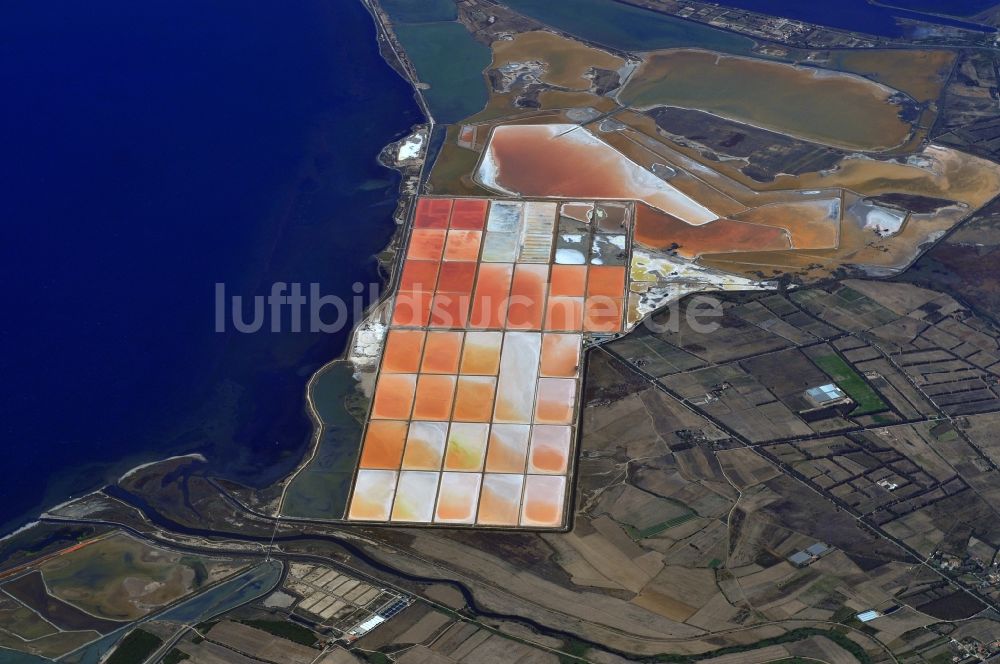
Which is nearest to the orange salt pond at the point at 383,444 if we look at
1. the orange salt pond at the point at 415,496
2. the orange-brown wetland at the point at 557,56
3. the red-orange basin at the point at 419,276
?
the orange salt pond at the point at 415,496

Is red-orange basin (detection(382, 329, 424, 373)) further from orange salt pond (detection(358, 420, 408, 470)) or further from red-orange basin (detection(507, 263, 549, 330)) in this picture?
red-orange basin (detection(507, 263, 549, 330))

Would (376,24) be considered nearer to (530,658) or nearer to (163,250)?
(163,250)

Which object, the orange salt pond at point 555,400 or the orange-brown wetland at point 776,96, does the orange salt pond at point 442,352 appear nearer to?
the orange salt pond at point 555,400

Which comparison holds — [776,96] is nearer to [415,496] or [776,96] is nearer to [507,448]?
[507,448]

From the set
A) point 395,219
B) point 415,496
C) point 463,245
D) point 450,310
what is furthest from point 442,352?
point 395,219

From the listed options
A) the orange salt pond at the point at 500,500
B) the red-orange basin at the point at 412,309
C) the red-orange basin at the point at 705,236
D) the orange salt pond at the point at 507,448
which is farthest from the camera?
the red-orange basin at the point at 705,236
